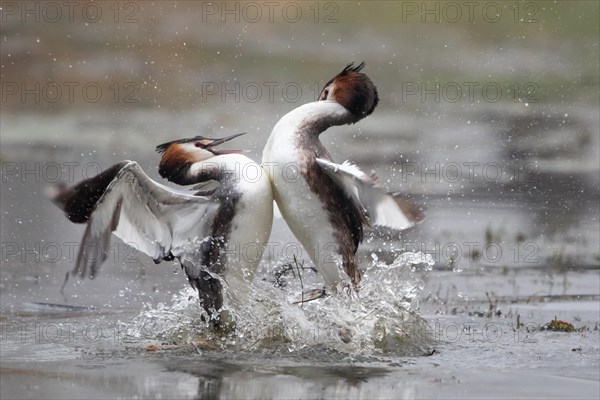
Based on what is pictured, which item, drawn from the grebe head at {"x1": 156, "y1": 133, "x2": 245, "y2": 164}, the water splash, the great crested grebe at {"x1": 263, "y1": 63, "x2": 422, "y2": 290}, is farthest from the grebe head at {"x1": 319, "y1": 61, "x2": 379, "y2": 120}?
the water splash

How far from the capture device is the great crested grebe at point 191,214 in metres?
7.20

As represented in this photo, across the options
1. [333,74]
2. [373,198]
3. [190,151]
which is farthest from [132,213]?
[333,74]

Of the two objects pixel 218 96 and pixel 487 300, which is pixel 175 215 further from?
pixel 218 96

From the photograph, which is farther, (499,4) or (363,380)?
(499,4)

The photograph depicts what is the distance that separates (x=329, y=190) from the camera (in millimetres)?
7230

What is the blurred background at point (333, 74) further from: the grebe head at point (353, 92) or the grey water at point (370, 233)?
the grebe head at point (353, 92)

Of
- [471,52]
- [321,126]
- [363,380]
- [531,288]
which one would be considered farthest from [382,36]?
[363,380]

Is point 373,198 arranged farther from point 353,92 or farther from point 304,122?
point 353,92

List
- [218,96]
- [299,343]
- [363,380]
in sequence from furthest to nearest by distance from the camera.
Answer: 1. [218,96]
2. [299,343]
3. [363,380]

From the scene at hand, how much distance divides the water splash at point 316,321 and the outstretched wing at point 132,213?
0.43m

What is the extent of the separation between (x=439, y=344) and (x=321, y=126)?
→ 4.49 feet

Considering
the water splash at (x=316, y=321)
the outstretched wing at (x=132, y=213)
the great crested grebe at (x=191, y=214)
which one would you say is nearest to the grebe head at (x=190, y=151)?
the great crested grebe at (x=191, y=214)

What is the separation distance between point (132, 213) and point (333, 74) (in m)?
6.88

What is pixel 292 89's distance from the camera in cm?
1459
